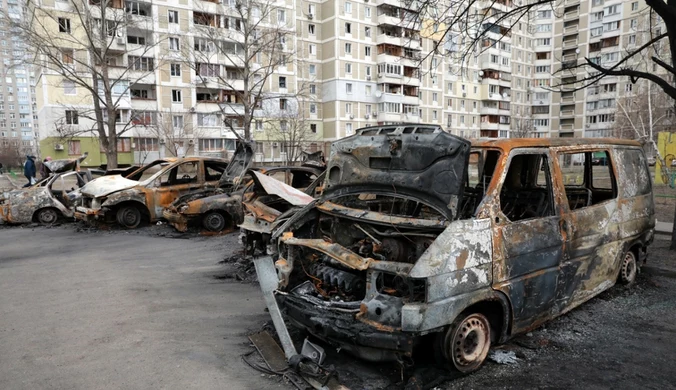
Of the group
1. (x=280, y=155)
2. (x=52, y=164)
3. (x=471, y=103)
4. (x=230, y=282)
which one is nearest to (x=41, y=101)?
(x=280, y=155)

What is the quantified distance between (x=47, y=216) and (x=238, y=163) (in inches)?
227

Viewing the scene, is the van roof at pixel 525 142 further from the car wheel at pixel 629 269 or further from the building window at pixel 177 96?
the building window at pixel 177 96

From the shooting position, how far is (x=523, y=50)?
231 feet

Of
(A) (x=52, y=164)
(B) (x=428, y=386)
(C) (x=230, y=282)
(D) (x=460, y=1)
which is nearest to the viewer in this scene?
(B) (x=428, y=386)

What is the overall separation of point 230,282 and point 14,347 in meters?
2.71

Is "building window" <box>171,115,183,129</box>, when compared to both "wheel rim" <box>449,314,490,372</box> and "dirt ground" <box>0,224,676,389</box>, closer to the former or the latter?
"dirt ground" <box>0,224,676,389</box>

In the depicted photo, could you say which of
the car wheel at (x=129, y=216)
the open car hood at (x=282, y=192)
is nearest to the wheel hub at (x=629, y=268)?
the open car hood at (x=282, y=192)

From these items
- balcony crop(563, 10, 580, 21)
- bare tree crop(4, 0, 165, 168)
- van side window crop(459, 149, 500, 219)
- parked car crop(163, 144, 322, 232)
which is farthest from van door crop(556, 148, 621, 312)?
balcony crop(563, 10, 580, 21)

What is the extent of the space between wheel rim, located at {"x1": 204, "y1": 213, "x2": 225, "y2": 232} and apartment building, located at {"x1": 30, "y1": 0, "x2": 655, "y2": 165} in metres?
13.2

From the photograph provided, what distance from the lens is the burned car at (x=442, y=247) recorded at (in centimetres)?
330

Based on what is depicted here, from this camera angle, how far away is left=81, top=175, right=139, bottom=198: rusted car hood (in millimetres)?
10312

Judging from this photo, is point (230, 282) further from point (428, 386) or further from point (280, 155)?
point (280, 155)

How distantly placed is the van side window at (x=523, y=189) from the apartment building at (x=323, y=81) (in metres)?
15.2

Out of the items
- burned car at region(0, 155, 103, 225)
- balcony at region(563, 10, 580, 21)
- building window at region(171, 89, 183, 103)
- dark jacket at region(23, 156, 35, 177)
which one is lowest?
burned car at region(0, 155, 103, 225)
